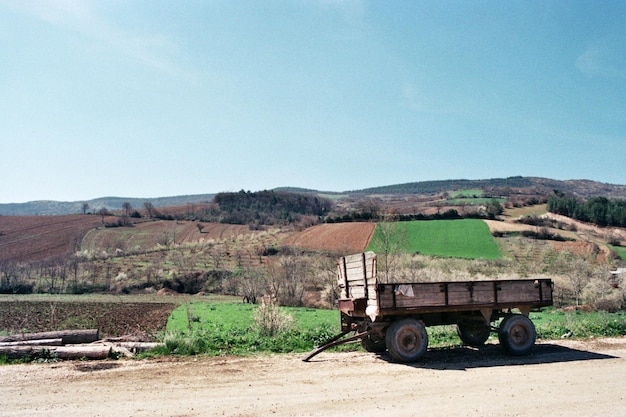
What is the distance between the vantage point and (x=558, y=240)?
6538cm

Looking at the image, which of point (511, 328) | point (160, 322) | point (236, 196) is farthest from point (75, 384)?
point (236, 196)

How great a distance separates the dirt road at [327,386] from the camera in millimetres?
7918

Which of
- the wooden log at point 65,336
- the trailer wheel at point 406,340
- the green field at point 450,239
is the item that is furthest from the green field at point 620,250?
the wooden log at point 65,336

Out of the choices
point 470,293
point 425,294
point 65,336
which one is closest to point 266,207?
point 65,336

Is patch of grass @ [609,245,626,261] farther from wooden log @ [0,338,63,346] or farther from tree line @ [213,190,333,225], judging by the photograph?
tree line @ [213,190,333,225]

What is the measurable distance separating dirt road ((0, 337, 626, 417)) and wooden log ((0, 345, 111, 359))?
502 mm

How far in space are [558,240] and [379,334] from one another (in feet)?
203

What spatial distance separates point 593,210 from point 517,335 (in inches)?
3220

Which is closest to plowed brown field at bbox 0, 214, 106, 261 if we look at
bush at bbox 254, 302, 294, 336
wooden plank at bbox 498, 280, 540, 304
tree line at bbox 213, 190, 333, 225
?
tree line at bbox 213, 190, 333, 225

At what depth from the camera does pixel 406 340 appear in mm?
11734

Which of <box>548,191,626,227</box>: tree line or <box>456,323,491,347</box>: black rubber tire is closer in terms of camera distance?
<box>456,323,491,347</box>: black rubber tire

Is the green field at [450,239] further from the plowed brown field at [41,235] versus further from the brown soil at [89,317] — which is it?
the plowed brown field at [41,235]

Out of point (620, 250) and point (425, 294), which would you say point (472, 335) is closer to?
point (425, 294)

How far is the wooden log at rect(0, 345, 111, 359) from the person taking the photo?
11727mm
